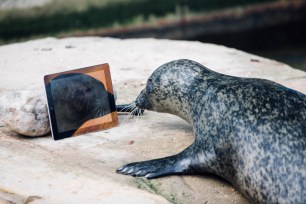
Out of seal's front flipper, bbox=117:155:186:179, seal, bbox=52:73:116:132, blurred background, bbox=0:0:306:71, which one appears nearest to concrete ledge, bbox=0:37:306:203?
seal's front flipper, bbox=117:155:186:179

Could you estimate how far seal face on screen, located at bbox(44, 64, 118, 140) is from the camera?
4.44 metres

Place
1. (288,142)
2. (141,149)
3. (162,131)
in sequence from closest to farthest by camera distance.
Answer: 1. (288,142)
2. (141,149)
3. (162,131)

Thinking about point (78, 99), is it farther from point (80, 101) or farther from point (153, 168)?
point (153, 168)

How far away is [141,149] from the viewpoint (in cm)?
418

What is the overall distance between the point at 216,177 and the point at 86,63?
133 inches

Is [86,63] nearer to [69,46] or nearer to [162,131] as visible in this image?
[69,46]

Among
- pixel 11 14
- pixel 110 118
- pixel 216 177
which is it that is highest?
pixel 11 14

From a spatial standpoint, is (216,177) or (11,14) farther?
(11,14)

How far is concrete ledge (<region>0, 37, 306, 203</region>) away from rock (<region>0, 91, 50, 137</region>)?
8 centimetres

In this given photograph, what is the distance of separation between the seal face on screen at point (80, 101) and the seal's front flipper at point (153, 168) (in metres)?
0.87

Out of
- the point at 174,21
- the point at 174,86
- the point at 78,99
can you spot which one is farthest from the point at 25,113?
the point at 174,21

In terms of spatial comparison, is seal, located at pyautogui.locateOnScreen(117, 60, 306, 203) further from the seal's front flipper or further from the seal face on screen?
the seal face on screen

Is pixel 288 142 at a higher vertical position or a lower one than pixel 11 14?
lower

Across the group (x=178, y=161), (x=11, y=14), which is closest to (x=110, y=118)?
(x=178, y=161)
